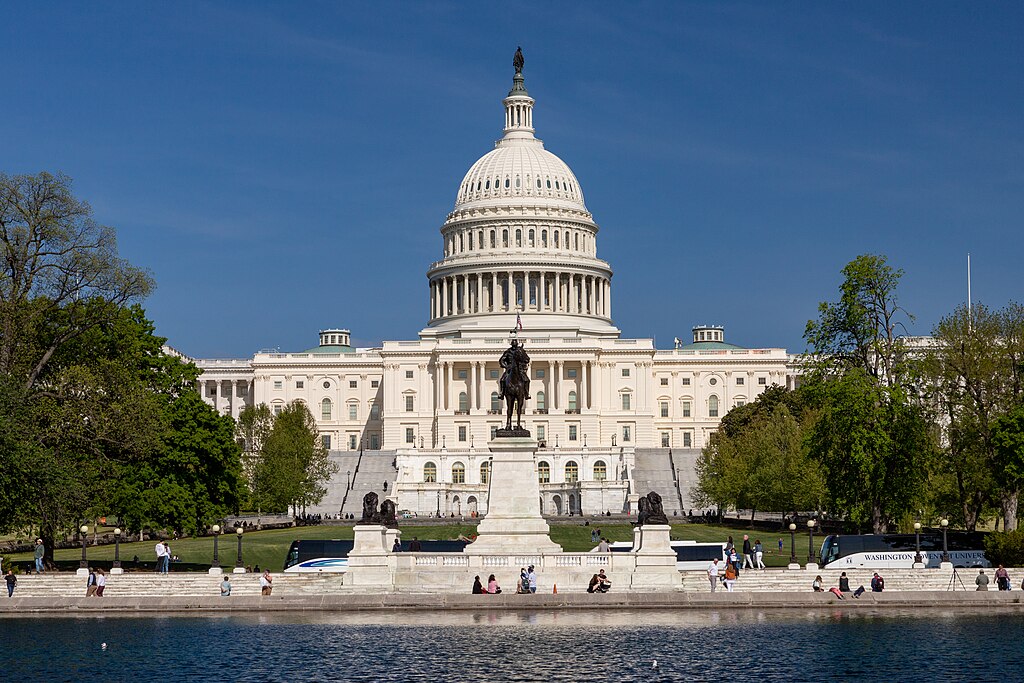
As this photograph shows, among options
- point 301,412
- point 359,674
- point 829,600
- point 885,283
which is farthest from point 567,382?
point 359,674

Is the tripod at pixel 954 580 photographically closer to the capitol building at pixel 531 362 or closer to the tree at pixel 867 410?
the tree at pixel 867 410

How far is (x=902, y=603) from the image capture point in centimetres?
5241

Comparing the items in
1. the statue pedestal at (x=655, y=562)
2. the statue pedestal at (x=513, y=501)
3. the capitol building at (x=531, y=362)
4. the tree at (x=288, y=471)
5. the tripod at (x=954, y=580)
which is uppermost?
the capitol building at (x=531, y=362)

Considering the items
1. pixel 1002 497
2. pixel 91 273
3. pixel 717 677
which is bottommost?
pixel 717 677

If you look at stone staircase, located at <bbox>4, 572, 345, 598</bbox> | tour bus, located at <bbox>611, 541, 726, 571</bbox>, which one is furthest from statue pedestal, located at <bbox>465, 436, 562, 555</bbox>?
stone staircase, located at <bbox>4, 572, 345, 598</bbox>

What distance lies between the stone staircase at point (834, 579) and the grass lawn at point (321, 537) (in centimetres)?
1309

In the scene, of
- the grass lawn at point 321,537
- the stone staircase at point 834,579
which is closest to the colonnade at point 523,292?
the grass lawn at point 321,537

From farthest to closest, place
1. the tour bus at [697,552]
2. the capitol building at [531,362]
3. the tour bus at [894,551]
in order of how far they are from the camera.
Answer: the capitol building at [531,362] → the tour bus at [697,552] → the tour bus at [894,551]

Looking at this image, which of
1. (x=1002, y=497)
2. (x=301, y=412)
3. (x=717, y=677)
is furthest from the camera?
(x=301, y=412)

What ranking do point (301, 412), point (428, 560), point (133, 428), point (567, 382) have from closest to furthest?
point (428, 560) → point (133, 428) → point (301, 412) → point (567, 382)

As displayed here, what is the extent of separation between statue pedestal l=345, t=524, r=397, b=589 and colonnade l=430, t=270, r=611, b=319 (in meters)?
126

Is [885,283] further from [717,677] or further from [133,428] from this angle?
[717,677]

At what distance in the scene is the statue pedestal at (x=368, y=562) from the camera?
55.8 metres

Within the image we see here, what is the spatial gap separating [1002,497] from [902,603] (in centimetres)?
2133
